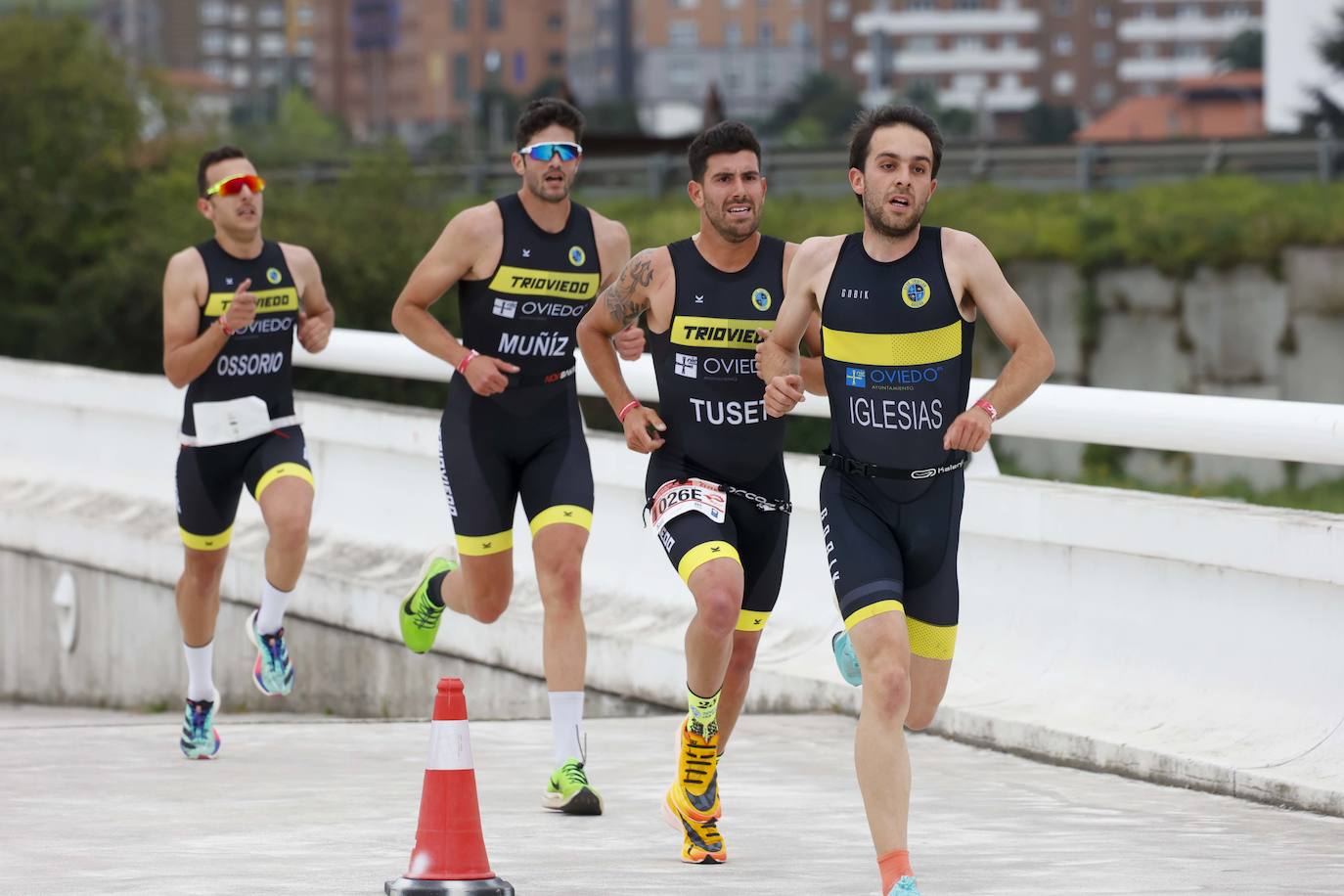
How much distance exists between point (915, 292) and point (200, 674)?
4404mm

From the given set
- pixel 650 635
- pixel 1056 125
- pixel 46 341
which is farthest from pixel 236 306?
pixel 1056 125

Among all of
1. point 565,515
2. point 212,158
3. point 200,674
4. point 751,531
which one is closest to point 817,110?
point 212,158

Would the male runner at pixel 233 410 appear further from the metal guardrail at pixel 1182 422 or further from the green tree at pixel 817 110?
the green tree at pixel 817 110

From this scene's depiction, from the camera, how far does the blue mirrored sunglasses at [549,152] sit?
29.2 ft

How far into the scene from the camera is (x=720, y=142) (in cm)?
769

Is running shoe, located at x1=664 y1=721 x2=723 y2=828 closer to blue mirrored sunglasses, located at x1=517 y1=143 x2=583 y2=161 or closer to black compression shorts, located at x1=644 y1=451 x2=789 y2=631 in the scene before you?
black compression shorts, located at x1=644 y1=451 x2=789 y2=631

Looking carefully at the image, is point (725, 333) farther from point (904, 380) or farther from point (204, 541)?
point (204, 541)

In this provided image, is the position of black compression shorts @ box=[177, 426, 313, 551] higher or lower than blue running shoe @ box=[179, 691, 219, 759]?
higher

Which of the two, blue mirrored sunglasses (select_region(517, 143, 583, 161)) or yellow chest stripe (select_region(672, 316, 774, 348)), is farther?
blue mirrored sunglasses (select_region(517, 143, 583, 161))

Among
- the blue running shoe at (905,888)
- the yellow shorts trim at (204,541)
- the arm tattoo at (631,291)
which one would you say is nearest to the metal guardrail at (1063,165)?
the yellow shorts trim at (204,541)

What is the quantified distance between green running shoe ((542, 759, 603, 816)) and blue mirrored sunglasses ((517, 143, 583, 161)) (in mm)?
2234

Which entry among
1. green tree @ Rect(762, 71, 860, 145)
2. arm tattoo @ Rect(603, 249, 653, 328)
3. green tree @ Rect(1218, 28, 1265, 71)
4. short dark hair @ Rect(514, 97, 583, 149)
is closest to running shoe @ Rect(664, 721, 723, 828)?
arm tattoo @ Rect(603, 249, 653, 328)

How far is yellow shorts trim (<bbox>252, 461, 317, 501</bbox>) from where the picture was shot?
10133 millimetres

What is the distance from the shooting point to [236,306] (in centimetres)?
962
